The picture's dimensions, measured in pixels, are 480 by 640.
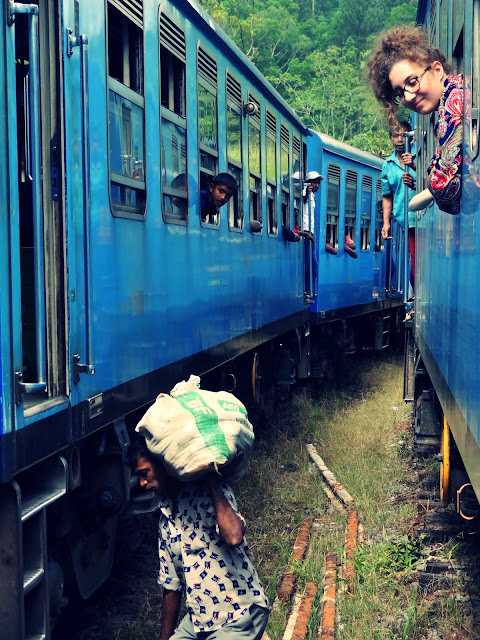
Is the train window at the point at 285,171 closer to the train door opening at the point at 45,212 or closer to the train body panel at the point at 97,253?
the train body panel at the point at 97,253

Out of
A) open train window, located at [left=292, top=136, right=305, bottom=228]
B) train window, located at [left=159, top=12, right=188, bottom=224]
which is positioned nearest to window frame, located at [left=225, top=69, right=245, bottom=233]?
train window, located at [left=159, top=12, right=188, bottom=224]

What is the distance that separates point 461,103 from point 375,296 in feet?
48.0

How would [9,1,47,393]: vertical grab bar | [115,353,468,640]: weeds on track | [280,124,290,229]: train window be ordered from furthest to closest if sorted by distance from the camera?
[280,124,290,229]: train window, [115,353,468,640]: weeds on track, [9,1,47,393]: vertical grab bar

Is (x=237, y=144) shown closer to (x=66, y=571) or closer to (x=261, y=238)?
(x=261, y=238)

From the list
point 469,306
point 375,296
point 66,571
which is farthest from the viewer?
point 375,296

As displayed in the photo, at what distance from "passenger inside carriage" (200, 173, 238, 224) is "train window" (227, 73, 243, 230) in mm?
651

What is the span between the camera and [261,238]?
9188mm

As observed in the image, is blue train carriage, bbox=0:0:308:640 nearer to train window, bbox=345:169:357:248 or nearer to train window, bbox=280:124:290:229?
train window, bbox=280:124:290:229

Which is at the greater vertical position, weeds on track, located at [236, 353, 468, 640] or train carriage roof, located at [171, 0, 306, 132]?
train carriage roof, located at [171, 0, 306, 132]

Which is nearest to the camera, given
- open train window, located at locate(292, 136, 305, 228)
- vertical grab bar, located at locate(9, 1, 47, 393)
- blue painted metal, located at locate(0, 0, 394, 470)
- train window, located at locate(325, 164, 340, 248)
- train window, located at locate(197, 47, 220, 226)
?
vertical grab bar, located at locate(9, 1, 47, 393)

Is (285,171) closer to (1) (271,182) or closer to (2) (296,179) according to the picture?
(2) (296,179)

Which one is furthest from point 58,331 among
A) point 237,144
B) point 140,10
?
point 237,144

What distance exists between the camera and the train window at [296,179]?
11.7m

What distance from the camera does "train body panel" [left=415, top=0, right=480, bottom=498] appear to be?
2834 mm
